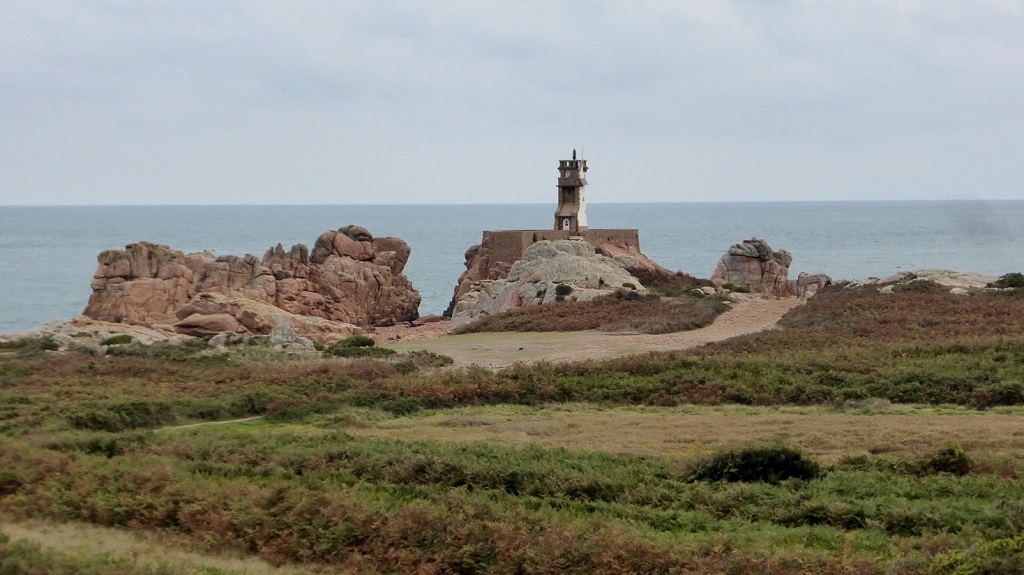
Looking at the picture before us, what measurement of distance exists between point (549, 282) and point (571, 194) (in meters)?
18.8

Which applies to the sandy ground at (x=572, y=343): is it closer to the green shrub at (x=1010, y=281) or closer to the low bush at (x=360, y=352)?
the low bush at (x=360, y=352)

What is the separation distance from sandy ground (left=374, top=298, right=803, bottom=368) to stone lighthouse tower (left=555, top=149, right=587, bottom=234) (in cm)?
2457

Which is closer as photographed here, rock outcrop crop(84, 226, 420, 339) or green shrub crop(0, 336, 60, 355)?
green shrub crop(0, 336, 60, 355)

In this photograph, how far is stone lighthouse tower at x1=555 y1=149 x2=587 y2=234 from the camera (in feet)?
229

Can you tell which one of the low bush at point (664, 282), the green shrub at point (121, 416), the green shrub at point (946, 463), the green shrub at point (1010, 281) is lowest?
the green shrub at point (121, 416)

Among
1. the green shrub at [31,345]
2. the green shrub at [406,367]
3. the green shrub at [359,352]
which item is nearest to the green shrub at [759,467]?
the green shrub at [406,367]

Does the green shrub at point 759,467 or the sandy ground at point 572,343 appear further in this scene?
the sandy ground at point 572,343

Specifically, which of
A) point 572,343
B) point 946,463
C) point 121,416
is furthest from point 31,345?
point 946,463

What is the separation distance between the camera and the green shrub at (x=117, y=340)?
3718 cm

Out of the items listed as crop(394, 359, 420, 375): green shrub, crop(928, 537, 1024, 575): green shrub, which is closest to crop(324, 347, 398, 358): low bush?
crop(394, 359, 420, 375): green shrub

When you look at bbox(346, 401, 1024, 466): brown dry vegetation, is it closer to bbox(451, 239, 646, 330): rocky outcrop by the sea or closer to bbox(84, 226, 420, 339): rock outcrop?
bbox(84, 226, 420, 339): rock outcrop

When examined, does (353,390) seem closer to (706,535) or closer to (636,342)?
(636,342)

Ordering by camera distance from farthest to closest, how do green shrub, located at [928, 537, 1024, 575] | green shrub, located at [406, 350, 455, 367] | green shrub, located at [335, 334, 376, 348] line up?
green shrub, located at [335, 334, 376, 348] → green shrub, located at [406, 350, 455, 367] → green shrub, located at [928, 537, 1024, 575]

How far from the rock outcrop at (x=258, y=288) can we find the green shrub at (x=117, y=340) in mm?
7348
